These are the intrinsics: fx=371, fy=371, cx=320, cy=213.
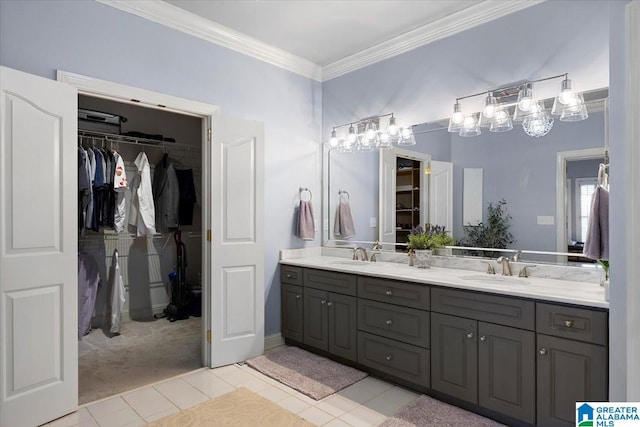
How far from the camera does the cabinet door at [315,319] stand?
10.5 ft

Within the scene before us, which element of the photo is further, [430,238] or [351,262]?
[351,262]

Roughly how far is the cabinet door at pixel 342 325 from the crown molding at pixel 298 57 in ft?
7.44

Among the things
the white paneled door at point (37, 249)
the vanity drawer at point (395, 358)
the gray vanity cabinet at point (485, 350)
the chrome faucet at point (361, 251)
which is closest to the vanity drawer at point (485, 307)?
the gray vanity cabinet at point (485, 350)

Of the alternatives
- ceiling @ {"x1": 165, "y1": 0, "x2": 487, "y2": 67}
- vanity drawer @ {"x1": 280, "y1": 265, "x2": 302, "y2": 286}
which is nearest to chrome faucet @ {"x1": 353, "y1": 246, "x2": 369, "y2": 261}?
vanity drawer @ {"x1": 280, "y1": 265, "x2": 302, "y2": 286}

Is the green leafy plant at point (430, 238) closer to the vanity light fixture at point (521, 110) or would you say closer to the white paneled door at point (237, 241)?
the vanity light fixture at point (521, 110)

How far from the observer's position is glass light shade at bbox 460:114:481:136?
2.85 metres

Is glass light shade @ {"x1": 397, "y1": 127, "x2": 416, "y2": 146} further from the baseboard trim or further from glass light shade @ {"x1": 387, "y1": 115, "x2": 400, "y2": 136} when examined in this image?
the baseboard trim

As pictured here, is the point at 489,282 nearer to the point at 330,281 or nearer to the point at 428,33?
the point at 330,281

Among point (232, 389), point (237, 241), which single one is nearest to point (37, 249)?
point (237, 241)

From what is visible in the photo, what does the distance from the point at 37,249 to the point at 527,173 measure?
3.23 m

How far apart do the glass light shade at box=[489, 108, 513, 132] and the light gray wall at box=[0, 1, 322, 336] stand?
6.12ft

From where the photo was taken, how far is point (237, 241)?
10.6 ft

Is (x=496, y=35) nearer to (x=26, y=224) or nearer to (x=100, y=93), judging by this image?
(x=100, y=93)

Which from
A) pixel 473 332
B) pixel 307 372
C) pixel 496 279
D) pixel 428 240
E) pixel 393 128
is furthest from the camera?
pixel 393 128
